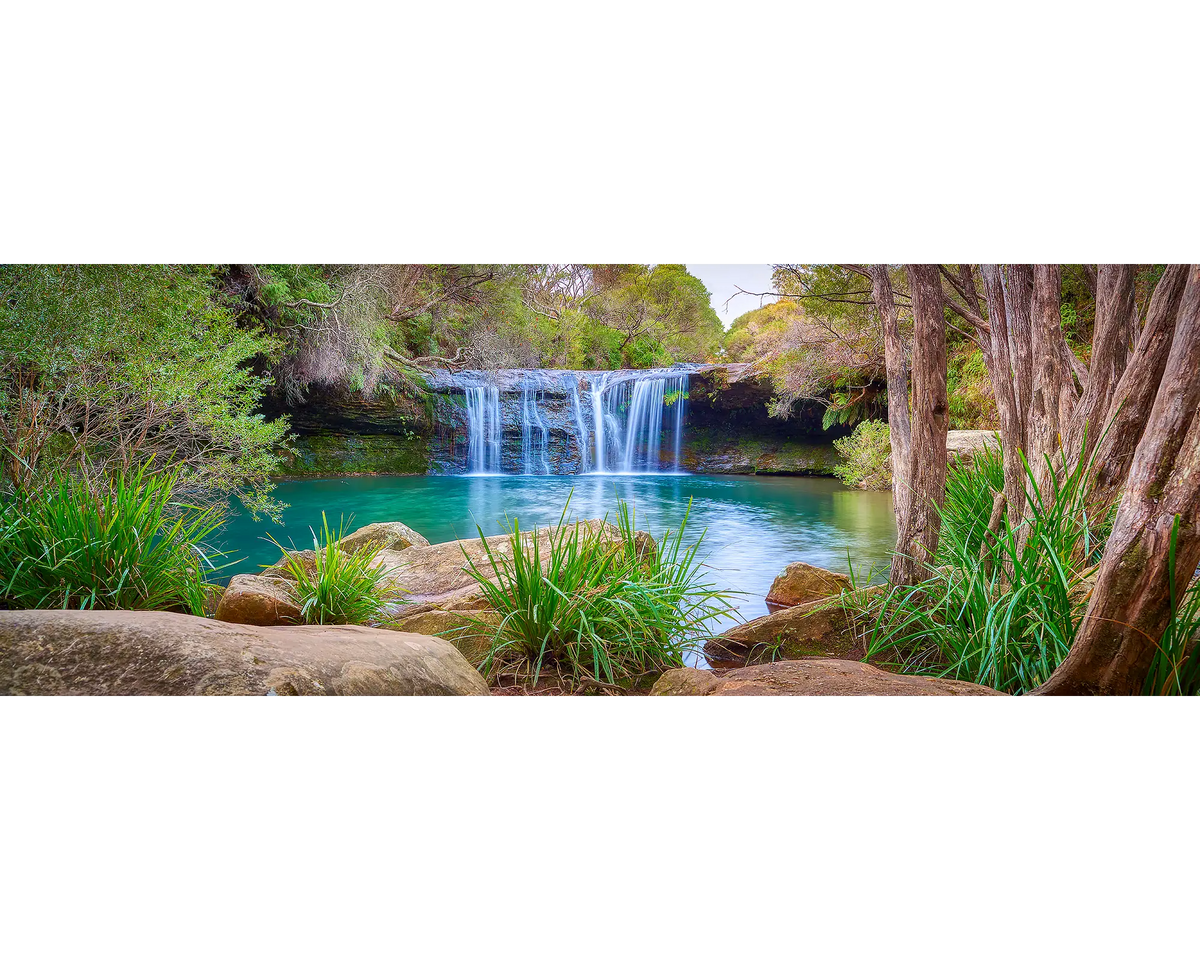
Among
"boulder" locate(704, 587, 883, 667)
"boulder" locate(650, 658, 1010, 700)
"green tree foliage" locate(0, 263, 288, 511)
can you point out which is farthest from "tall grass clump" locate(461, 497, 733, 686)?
"green tree foliage" locate(0, 263, 288, 511)

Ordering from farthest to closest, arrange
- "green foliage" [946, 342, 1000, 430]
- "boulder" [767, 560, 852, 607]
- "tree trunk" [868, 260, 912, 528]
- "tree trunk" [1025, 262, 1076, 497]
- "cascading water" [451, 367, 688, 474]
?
"cascading water" [451, 367, 688, 474], "green foliage" [946, 342, 1000, 430], "boulder" [767, 560, 852, 607], "tree trunk" [868, 260, 912, 528], "tree trunk" [1025, 262, 1076, 497]

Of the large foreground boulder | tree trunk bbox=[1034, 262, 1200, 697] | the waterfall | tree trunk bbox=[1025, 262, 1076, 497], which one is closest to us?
the large foreground boulder

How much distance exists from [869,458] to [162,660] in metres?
10.7

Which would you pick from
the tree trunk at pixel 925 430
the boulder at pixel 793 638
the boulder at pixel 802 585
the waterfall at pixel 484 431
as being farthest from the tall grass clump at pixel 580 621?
the waterfall at pixel 484 431

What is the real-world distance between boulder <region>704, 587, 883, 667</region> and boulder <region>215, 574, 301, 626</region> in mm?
1841

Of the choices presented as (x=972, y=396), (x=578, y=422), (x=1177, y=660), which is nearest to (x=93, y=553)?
(x=1177, y=660)

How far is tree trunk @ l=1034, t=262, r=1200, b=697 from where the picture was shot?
4.59 ft

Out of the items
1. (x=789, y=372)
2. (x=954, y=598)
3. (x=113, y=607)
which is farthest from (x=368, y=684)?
(x=789, y=372)

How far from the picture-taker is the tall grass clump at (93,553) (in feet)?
7.49

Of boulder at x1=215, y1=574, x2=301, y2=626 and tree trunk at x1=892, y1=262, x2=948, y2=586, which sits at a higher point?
tree trunk at x1=892, y1=262, x2=948, y2=586

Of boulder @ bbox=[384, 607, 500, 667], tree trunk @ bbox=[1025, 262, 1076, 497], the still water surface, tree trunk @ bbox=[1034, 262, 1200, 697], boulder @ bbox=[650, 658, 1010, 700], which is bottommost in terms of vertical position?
the still water surface

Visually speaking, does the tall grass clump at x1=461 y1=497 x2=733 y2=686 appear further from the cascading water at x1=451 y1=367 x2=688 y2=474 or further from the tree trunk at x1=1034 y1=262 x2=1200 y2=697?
the cascading water at x1=451 y1=367 x2=688 y2=474

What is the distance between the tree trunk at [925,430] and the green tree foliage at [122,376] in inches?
146

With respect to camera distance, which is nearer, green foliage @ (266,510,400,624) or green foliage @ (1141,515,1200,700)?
green foliage @ (1141,515,1200,700)
